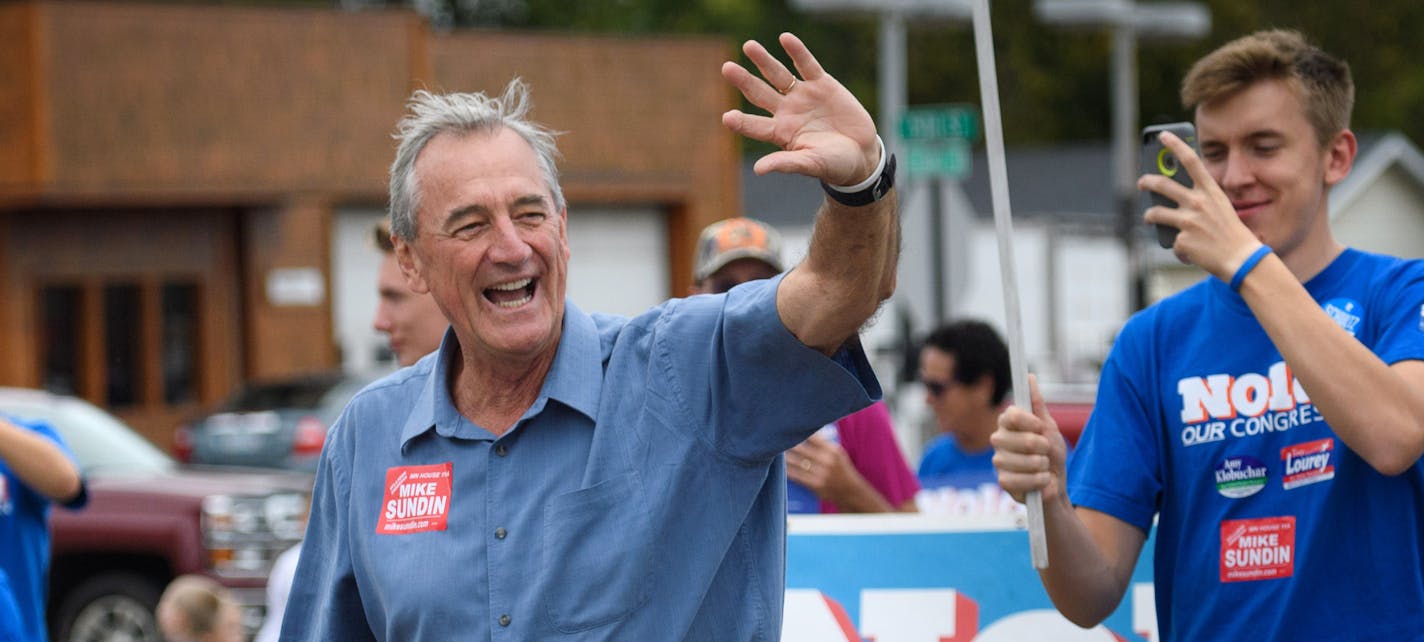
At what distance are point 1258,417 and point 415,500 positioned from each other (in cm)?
146

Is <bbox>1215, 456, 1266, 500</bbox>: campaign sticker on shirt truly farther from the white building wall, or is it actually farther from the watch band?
the white building wall

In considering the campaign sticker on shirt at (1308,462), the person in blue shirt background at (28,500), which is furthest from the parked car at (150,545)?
the campaign sticker on shirt at (1308,462)

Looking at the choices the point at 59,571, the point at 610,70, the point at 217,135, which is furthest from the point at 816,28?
the point at 59,571

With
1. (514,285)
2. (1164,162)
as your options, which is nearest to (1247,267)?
(1164,162)

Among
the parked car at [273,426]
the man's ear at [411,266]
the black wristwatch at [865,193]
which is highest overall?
the black wristwatch at [865,193]

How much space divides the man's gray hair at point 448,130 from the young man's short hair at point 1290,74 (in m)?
1.20

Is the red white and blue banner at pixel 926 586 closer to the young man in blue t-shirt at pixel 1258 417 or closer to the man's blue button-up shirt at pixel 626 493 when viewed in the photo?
the young man in blue t-shirt at pixel 1258 417

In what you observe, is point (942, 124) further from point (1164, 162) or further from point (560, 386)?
point (560, 386)

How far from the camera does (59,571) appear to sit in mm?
12016

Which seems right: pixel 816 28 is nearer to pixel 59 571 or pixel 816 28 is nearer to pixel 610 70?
pixel 610 70

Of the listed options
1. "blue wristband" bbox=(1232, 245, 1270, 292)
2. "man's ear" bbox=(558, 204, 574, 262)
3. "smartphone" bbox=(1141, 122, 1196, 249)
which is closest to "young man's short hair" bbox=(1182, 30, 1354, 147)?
"smartphone" bbox=(1141, 122, 1196, 249)

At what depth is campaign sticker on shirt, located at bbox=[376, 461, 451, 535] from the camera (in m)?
3.18

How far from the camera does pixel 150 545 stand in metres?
11.8

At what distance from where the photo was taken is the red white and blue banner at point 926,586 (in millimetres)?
4484
